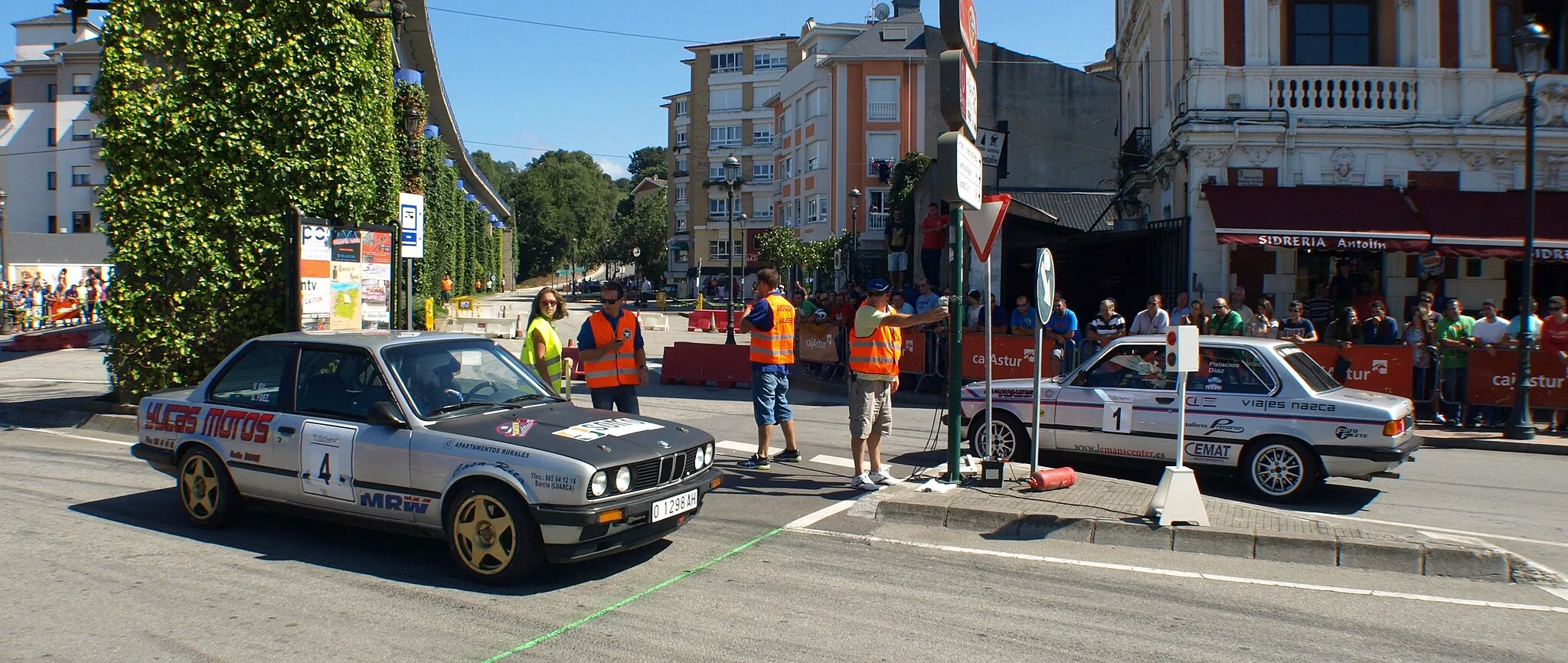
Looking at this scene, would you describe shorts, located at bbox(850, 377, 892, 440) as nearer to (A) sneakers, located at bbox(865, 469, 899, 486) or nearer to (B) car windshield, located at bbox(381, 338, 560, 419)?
(A) sneakers, located at bbox(865, 469, 899, 486)

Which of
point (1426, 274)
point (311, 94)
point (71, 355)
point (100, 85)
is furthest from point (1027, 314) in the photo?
point (71, 355)

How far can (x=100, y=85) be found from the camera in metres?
12.5

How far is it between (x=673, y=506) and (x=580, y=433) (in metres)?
0.73

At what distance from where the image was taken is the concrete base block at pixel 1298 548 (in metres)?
6.60

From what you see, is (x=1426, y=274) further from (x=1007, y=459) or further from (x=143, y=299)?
(x=143, y=299)

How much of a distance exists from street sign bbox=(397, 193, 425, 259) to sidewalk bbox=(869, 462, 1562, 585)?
8.42m

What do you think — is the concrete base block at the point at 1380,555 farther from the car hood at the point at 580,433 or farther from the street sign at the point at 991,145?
the street sign at the point at 991,145

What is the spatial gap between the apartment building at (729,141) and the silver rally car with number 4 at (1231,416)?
58471mm

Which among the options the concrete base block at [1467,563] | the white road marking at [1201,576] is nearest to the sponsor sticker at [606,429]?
the white road marking at [1201,576]

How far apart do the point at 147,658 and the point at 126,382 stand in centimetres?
1006

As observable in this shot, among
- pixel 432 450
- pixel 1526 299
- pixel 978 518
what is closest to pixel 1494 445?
pixel 1526 299

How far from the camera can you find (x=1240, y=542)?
6.77 meters

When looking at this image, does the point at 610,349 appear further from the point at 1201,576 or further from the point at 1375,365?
the point at 1375,365

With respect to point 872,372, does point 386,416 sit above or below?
below
